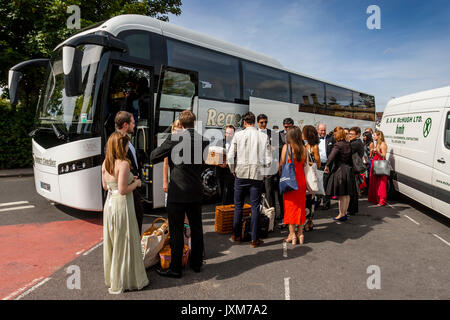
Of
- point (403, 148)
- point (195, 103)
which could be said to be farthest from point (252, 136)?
point (403, 148)

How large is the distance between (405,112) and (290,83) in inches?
138

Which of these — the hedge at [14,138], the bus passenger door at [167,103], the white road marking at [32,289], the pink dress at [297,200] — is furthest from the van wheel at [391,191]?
the hedge at [14,138]

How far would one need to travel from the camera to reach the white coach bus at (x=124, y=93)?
5371mm

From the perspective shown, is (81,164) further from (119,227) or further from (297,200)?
(297,200)

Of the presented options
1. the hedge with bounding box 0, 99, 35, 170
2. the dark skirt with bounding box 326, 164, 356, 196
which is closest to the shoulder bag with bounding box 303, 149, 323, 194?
the dark skirt with bounding box 326, 164, 356, 196

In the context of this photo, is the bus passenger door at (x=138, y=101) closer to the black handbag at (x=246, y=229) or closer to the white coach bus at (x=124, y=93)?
the white coach bus at (x=124, y=93)

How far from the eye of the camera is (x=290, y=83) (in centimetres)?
1005

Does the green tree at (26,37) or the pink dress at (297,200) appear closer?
the pink dress at (297,200)

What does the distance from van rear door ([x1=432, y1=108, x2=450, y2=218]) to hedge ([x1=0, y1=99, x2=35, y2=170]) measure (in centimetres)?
1270

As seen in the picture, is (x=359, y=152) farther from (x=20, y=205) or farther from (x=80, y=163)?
(x=20, y=205)

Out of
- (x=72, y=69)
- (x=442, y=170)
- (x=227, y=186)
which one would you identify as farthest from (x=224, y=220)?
(x=442, y=170)

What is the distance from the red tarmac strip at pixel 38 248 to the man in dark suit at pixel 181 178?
1.55 meters

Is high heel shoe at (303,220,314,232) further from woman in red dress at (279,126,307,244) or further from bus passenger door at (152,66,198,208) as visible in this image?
bus passenger door at (152,66,198,208)

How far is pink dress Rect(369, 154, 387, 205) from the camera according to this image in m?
7.82
